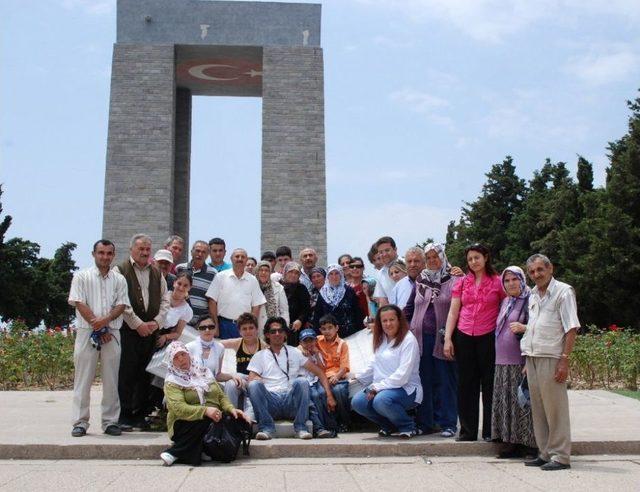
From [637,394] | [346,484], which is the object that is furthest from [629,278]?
[346,484]

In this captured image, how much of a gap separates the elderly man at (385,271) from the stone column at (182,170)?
13.3m

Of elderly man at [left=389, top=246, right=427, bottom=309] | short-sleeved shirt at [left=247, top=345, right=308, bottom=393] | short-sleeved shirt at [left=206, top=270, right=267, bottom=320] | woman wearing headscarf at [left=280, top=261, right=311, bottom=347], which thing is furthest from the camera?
woman wearing headscarf at [left=280, top=261, right=311, bottom=347]

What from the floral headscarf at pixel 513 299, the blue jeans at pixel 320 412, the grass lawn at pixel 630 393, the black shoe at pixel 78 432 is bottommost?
the black shoe at pixel 78 432

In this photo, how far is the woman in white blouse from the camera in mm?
5723

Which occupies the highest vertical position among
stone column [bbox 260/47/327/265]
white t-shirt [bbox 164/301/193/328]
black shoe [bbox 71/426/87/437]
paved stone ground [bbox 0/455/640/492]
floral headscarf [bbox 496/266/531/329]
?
stone column [bbox 260/47/327/265]

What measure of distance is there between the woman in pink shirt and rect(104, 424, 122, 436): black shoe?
102 inches

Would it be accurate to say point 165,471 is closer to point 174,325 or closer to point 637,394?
point 174,325

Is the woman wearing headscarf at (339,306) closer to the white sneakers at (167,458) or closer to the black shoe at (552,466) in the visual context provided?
the white sneakers at (167,458)

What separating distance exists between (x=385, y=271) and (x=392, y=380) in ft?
4.60

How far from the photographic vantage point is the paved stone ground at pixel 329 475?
4.48 m

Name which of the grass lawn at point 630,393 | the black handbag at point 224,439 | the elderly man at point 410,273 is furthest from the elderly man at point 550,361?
the grass lawn at point 630,393

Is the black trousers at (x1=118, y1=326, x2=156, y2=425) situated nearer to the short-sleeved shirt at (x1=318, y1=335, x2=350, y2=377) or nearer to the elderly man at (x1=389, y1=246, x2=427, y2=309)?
the short-sleeved shirt at (x1=318, y1=335, x2=350, y2=377)

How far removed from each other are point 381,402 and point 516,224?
2736 cm

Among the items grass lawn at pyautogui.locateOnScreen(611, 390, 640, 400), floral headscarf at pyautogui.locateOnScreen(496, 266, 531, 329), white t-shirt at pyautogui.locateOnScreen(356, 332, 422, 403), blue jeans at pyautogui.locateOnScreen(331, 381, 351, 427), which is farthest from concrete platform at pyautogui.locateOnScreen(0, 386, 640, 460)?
grass lawn at pyautogui.locateOnScreen(611, 390, 640, 400)
